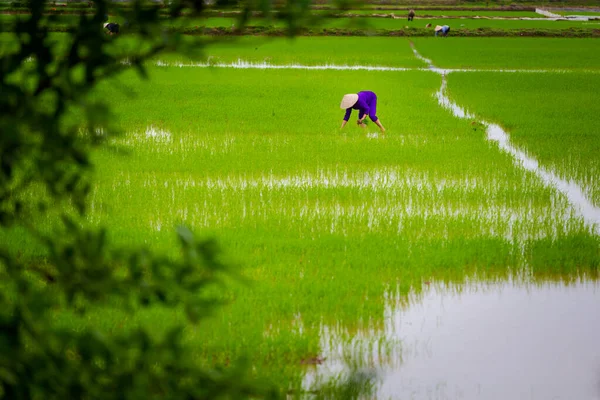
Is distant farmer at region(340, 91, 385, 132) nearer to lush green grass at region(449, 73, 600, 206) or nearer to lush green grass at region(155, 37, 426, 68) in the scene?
lush green grass at region(449, 73, 600, 206)

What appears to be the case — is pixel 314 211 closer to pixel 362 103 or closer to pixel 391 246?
pixel 391 246

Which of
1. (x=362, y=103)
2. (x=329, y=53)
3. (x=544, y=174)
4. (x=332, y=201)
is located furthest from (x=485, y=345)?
(x=329, y=53)

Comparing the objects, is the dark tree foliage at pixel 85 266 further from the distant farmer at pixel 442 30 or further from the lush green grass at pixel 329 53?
the distant farmer at pixel 442 30

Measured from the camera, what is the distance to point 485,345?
4.51m

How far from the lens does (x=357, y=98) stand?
9641mm

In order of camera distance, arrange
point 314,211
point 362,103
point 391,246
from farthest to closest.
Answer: point 362,103 < point 314,211 < point 391,246

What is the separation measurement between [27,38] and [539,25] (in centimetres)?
3363

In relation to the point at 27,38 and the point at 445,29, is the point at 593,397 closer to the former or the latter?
the point at 27,38

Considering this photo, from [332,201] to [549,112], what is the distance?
632 centimetres

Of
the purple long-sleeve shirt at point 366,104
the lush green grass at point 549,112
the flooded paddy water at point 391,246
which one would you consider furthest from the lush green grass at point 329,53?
the flooded paddy water at point 391,246

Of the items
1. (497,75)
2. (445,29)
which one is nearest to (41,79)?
(497,75)

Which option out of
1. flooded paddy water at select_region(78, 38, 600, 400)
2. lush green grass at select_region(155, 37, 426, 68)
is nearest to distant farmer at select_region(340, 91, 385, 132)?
flooded paddy water at select_region(78, 38, 600, 400)

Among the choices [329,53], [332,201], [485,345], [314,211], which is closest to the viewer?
[485,345]

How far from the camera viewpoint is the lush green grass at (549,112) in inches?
353
